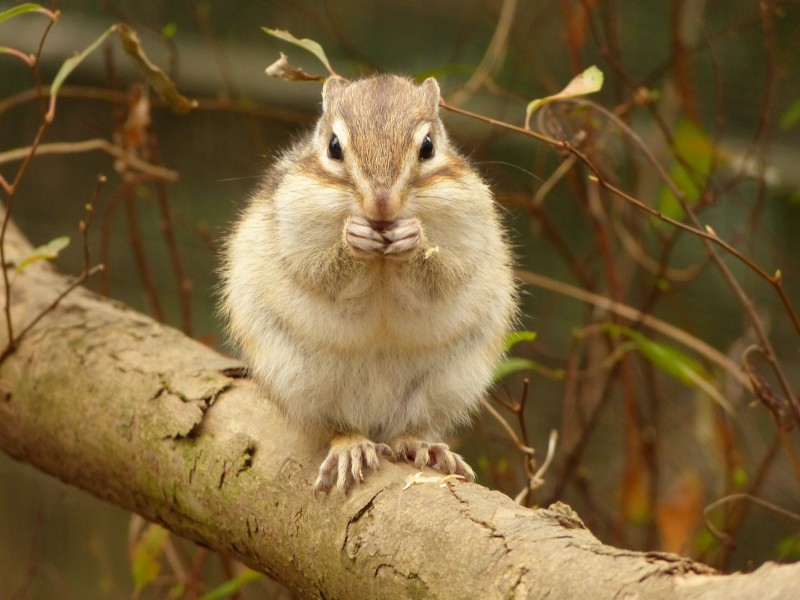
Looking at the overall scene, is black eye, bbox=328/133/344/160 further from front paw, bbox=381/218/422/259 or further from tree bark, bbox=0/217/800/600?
tree bark, bbox=0/217/800/600

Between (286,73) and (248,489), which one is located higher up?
(286,73)

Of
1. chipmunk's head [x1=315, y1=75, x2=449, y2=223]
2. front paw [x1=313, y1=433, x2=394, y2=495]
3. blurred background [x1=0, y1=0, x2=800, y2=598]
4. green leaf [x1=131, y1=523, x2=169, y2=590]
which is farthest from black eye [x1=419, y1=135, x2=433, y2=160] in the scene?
blurred background [x1=0, y1=0, x2=800, y2=598]

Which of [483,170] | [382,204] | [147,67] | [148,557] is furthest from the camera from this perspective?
[483,170]

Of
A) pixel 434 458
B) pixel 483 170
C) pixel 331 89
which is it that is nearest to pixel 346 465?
pixel 434 458

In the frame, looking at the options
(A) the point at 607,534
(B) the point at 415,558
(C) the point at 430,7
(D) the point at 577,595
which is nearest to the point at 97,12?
(C) the point at 430,7

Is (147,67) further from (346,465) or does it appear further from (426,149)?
(346,465)

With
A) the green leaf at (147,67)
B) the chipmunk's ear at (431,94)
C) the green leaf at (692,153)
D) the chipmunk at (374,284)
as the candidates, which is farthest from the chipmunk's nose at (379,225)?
the green leaf at (692,153)

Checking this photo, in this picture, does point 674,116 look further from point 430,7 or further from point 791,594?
point 791,594
